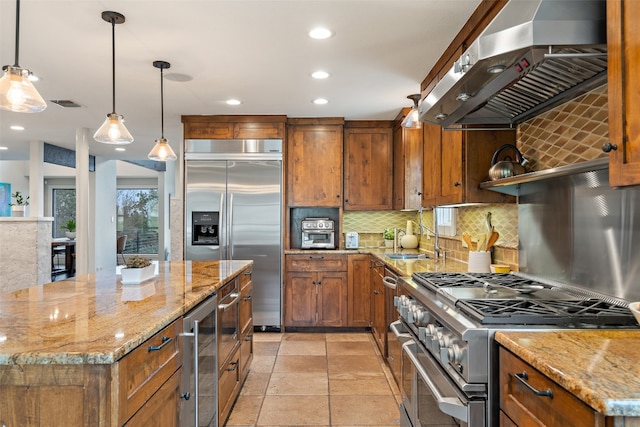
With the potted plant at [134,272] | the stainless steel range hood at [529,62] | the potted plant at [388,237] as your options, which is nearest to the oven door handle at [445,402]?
the stainless steel range hood at [529,62]

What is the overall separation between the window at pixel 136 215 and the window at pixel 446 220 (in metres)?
9.85

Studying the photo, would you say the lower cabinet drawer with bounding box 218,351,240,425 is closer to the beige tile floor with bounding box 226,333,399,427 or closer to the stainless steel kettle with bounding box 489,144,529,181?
the beige tile floor with bounding box 226,333,399,427

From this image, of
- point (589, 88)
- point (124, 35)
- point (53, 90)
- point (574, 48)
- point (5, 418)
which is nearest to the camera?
point (5, 418)

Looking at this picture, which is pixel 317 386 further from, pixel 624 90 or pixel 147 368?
pixel 624 90

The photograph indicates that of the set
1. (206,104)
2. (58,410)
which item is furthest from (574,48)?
(206,104)

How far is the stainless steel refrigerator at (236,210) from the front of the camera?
4.93 metres

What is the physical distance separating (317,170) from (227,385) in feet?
9.65

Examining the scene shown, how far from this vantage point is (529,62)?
1.58m

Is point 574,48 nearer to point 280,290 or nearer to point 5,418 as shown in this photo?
point 5,418

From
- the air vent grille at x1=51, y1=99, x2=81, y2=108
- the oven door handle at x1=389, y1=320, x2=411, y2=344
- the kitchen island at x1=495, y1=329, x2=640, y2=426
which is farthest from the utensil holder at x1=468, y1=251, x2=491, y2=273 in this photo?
the air vent grille at x1=51, y1=99, x2=81, y2=108

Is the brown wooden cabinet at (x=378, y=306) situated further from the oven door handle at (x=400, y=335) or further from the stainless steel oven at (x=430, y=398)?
the stainless steel oven at (x=430, y=398)

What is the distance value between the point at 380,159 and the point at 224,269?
2.76 meters

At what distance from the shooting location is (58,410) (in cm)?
118

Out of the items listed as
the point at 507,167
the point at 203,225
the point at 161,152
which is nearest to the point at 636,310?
the point at 507,167
